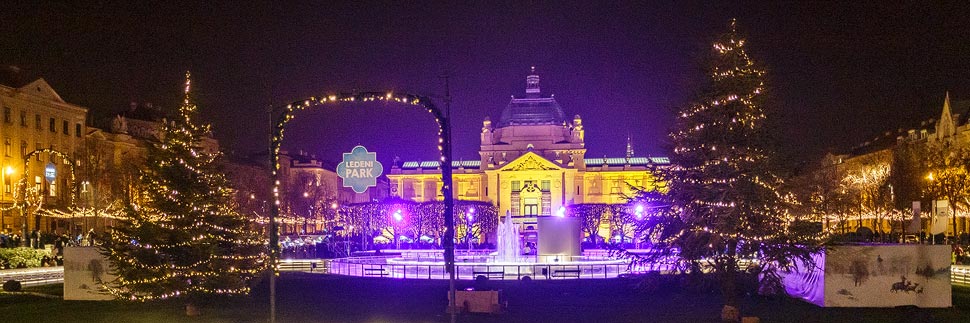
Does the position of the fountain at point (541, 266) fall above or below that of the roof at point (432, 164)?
below

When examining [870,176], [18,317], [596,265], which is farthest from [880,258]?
[870,176]

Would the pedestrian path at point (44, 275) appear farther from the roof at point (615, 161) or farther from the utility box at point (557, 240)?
the roof at point (615, 161)

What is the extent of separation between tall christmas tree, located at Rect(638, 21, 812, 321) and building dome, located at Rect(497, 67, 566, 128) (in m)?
141

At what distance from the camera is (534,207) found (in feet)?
501

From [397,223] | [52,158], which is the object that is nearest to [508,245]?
[397,223]

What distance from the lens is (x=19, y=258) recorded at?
4591 cm

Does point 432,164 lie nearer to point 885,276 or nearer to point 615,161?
point 615,161

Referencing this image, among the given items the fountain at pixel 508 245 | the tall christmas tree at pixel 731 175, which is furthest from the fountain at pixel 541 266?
the tall christmas tree at pixel 731 175

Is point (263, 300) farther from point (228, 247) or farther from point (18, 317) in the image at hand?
point (18, 317)

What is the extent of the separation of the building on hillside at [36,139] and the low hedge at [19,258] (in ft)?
89.6

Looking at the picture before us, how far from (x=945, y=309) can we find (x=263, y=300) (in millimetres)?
21979

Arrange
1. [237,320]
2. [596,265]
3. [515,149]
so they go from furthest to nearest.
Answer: [515,149] → [596,265] → [237,320]

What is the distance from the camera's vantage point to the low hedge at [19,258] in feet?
149

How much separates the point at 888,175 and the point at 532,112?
9498 cm
